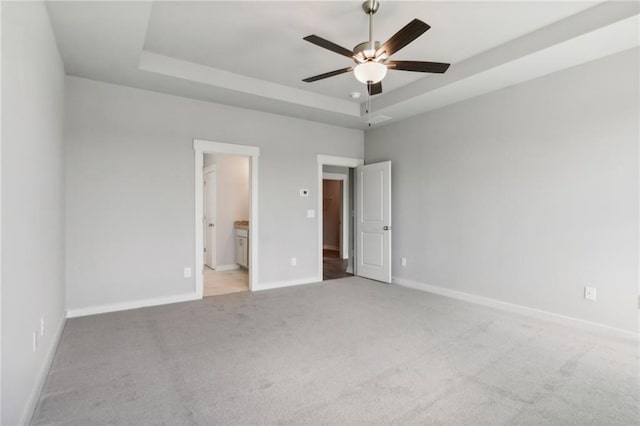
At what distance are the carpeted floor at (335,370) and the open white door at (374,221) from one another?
5.26ft

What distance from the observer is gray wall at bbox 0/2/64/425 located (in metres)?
1.52

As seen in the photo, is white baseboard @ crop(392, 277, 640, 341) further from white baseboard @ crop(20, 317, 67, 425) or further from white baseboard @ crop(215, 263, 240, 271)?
white baseboard @ crop(20, 317, 67, 425)

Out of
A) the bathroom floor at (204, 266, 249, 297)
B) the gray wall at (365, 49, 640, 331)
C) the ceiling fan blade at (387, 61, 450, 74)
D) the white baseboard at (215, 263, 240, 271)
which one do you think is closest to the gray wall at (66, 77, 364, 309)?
the bathroom floor at (204, 266, 249, 297)

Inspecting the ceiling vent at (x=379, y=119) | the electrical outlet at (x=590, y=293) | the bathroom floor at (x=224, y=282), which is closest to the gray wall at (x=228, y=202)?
the bathroom floor at (x=224, y=282)

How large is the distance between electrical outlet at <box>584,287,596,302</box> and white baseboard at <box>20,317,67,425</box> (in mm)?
4435

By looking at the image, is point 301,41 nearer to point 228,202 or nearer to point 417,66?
point 417,66

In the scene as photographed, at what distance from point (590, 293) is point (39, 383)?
4562 millimetres

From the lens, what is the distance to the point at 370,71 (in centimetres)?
247

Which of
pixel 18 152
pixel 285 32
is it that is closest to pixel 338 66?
pixel 285 32

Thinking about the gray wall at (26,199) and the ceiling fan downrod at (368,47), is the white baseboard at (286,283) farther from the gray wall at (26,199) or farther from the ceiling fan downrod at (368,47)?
the ceiling fan downrod at (368,47)

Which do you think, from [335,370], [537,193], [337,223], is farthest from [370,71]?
[337,223]

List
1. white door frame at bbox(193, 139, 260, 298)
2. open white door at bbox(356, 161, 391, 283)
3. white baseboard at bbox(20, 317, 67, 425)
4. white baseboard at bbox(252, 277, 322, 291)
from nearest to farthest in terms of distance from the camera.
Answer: white baseboard at bbox(20, 317, 67, 425), white door frame at bbox(193, 139, 260, 298), white baseboard at bbox(252, 277, 322, 291), open white door at bbox(356, 161, 391, 283)

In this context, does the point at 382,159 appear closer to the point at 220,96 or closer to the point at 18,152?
the point at 220,96

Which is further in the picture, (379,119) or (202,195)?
(379,119)
